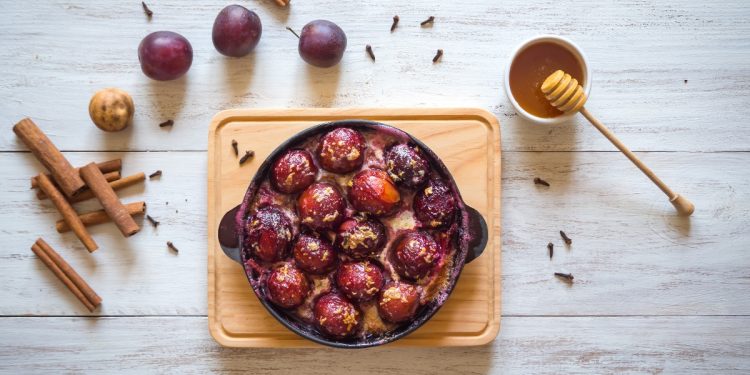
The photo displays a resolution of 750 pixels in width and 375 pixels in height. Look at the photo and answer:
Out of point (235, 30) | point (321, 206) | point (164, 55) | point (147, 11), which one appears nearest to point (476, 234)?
point (321, 206)

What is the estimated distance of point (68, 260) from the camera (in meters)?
1.65

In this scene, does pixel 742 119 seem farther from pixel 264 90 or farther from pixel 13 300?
pixel 13 300

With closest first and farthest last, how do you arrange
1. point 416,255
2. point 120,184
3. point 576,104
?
point 416,255 → point 576,104 → point 120,184

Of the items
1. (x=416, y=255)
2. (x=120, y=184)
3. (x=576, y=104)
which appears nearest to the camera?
(x=416, y=255)

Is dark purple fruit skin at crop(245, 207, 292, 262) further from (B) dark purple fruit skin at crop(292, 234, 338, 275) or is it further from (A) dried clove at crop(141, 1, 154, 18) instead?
(A) dried clove at crop(141, 1, 154, 18)

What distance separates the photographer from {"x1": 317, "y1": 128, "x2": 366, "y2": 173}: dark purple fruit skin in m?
1.39

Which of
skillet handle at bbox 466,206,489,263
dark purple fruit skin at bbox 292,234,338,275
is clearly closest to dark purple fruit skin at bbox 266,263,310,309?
dark purple fruit skin at bbox 292,234,338,275

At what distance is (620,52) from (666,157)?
0.98ft

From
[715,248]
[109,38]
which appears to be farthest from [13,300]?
[715,248]

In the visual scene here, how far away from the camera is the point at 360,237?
4.60 ft

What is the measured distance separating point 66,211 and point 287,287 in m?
0.63

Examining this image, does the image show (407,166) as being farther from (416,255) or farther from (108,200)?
(108,200)

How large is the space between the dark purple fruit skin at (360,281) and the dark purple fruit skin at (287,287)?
3.5 inches

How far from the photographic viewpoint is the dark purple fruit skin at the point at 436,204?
140 centimetres
